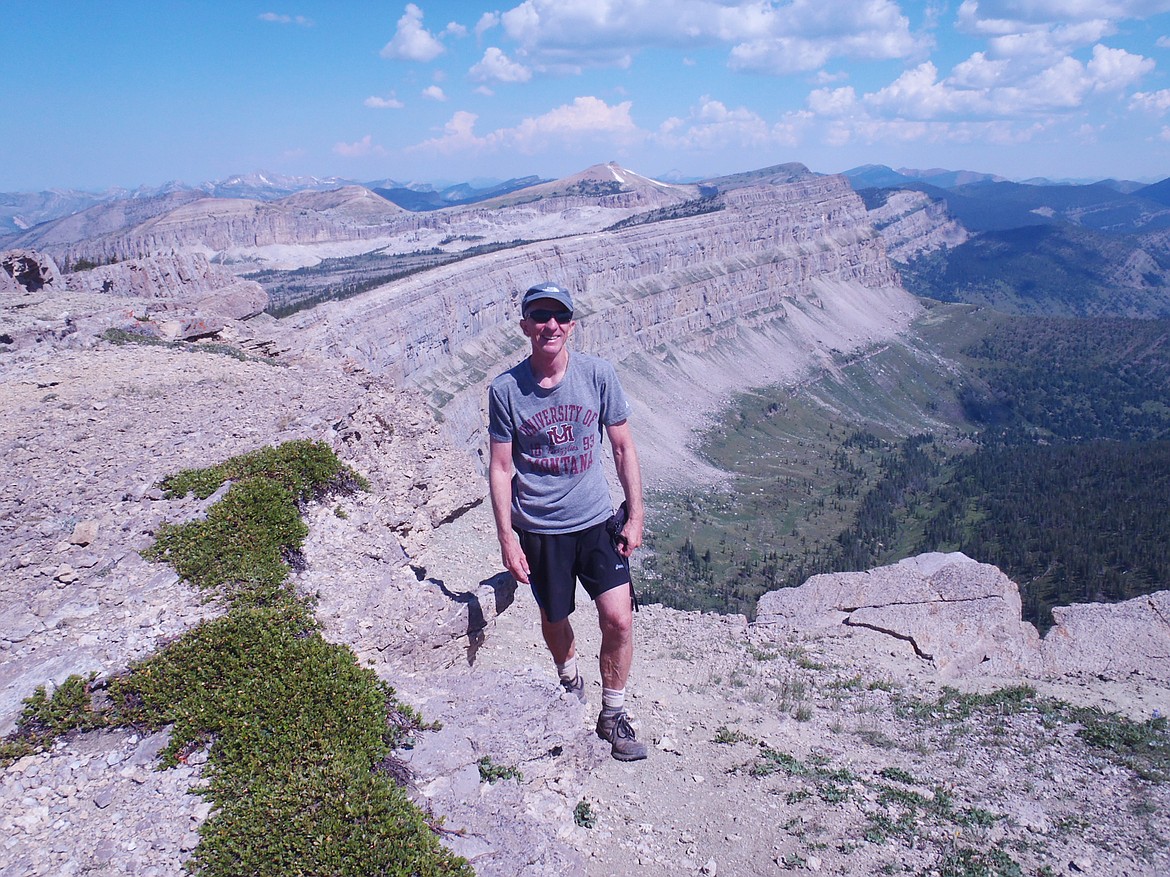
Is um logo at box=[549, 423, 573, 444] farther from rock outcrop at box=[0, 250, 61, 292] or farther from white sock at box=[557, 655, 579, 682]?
rock outcrop at box=[0, 250, 61, 292]

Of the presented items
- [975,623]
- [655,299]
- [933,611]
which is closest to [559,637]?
[933,611]

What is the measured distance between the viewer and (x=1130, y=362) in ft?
502

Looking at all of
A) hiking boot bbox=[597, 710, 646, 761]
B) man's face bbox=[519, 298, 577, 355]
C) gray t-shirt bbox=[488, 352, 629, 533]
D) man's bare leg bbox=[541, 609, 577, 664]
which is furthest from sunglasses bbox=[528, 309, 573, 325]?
hiking boot bbox=[597, 710, 646, 761]

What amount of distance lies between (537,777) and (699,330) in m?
128

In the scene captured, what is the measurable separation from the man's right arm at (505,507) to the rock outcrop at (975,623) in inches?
459

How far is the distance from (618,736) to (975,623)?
1259 centimetres

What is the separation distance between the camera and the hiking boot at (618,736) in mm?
9211

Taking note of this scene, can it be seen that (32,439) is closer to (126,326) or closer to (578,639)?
(126,326)

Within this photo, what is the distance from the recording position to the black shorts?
8398 millimetres

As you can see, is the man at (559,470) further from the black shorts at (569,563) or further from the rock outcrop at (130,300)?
the rock outcrop at (130,300)

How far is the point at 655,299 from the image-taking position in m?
125

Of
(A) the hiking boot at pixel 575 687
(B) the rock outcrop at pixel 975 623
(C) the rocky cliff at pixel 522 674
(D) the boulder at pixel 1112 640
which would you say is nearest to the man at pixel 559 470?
(A) the hiking boot at pixel 575 687

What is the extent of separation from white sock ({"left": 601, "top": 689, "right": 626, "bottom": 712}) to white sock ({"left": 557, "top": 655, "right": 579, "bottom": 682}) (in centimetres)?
59

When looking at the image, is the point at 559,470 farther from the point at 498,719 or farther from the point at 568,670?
the point at 498,719
